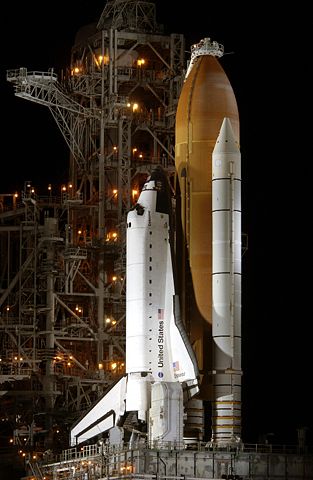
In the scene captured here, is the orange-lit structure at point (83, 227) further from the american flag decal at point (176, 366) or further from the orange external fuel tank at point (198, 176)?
the american flag decal at point (176, 366)

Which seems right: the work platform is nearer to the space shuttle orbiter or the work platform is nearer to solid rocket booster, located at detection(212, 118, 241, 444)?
the space shuttle orbiter

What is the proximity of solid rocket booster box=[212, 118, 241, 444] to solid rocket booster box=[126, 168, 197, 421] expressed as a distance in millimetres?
1087

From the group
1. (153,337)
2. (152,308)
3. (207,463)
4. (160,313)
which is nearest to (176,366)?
(153,337)

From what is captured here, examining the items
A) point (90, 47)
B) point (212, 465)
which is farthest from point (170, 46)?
point (212, 465)

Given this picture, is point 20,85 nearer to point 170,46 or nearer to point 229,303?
point 170,46

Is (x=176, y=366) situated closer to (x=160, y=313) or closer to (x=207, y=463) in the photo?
(x=160, y=313)

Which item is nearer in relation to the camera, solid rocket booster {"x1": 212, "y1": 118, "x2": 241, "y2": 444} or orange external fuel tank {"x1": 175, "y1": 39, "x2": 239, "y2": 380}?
solid rocket booster {"x1": 212, "y1": 118, "x2": 241, "y2": 444}

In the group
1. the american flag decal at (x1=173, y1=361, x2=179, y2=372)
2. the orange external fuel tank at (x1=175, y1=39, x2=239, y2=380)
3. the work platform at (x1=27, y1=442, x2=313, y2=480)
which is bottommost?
the work platform at (x1=27, y1=442, x2=313, y2=480)

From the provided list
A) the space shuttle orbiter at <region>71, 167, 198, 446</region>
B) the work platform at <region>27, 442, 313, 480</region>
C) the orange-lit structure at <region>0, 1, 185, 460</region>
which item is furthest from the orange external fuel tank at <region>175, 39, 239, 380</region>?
the orange-lit structure at <region>0, 1, 185, 460</region>

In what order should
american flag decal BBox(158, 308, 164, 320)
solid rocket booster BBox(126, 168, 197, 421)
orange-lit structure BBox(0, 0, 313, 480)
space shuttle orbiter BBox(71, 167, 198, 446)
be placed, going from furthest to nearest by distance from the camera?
orange-lit structure BBox(0, 0, 313, 480)
american flag decal BBox(158, 308, 164, 320)
solid rocket booster BBox(126, 168, 197, 421)
space shuttle orbiter BBox(71, 167, 198, 446)

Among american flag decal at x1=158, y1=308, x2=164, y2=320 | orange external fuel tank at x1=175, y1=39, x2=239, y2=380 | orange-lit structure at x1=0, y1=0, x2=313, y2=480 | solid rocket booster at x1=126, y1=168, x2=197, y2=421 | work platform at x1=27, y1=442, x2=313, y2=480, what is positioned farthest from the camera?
orange-lit structure at x1=0, y1=0, x2=313, y2=480

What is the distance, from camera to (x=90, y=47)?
A: 66625mm

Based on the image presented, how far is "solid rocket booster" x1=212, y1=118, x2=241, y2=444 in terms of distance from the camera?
52312mm

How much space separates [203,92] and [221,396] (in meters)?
10.5
